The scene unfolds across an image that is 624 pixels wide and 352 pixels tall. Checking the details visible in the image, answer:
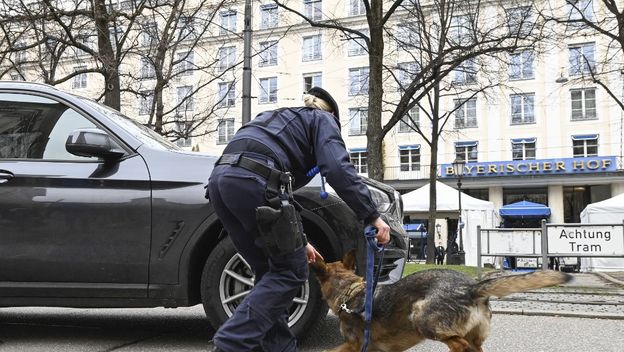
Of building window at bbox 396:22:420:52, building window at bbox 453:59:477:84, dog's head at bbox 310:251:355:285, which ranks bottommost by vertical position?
dog's head at bbox 310:251:355:285

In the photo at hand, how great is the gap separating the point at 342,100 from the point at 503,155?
13.0m

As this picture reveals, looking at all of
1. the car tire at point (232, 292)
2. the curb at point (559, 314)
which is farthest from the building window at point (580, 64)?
the car tire at point (232, 292)

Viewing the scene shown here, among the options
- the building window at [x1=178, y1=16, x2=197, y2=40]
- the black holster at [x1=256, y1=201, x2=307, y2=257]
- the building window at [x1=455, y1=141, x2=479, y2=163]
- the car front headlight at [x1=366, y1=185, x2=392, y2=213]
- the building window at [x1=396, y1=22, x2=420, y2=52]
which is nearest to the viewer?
the black holster at [x1=256, y1=201, x2=307, y2=257]

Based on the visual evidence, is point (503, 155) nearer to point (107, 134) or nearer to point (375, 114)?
point (375, 114)

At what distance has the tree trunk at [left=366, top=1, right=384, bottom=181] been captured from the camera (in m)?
12.7

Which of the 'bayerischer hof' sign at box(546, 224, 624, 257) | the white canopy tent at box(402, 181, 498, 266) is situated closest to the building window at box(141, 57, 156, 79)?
the white canopy tent at box(402, 181, 498, 266)

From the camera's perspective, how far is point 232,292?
13.2 ft

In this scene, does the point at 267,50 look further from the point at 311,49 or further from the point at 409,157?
the point at 311,49

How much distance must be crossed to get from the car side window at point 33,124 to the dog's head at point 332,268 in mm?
2100

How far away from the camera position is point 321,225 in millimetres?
4008

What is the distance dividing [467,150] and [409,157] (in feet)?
14.1

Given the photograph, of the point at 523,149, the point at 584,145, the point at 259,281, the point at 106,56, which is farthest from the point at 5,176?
the point at 584,145

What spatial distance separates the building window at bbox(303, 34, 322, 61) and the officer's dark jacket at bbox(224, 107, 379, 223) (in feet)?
142

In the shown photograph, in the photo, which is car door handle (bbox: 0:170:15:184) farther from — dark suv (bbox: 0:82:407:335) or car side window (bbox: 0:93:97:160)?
car side window (bbox: 0:93:97:160)
